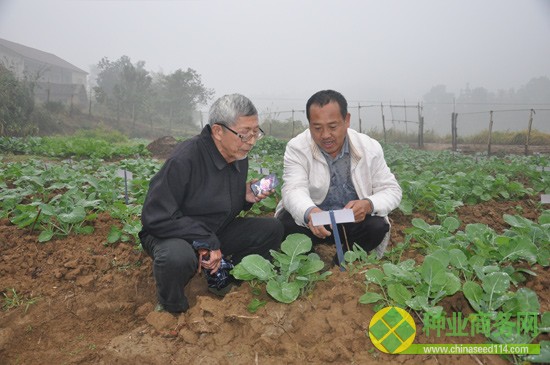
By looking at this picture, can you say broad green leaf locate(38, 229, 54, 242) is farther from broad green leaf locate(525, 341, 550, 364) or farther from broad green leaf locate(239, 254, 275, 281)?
broad green leaf locate(525, 341, 550, 364)

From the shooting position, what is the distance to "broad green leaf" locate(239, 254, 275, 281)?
6.22ft

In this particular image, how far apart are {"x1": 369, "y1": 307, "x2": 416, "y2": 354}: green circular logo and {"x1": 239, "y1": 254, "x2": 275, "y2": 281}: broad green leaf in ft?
1.80

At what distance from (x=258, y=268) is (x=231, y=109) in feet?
2.90

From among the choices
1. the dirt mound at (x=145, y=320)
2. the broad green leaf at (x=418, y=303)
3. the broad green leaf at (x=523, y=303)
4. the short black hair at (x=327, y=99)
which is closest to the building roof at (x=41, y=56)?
the dirt mound at (x=145, y=320)

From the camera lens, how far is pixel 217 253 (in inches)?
84.2

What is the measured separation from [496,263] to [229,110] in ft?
5.41

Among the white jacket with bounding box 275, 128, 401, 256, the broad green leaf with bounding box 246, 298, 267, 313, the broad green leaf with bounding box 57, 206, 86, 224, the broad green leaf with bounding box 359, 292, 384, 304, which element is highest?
the white jacket with bounding box 275, 128, 401, 256

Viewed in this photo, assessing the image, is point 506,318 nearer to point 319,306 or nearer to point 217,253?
point 319,306

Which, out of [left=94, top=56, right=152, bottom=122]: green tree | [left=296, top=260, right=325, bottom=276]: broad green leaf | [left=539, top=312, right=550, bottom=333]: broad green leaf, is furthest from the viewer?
[left=94, top=56, right=152, bottom=122]: green tree

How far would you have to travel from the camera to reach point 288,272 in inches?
74.5

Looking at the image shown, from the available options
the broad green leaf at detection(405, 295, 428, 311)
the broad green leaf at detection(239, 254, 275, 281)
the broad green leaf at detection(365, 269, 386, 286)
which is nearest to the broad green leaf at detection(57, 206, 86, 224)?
the broad green leaf at detection(239, 254, 275, 281)

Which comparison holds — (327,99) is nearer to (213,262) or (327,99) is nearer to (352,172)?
(352,172)

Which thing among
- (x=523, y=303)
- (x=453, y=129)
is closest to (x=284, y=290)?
(x=523, y=303)

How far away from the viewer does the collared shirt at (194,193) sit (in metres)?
2.10
